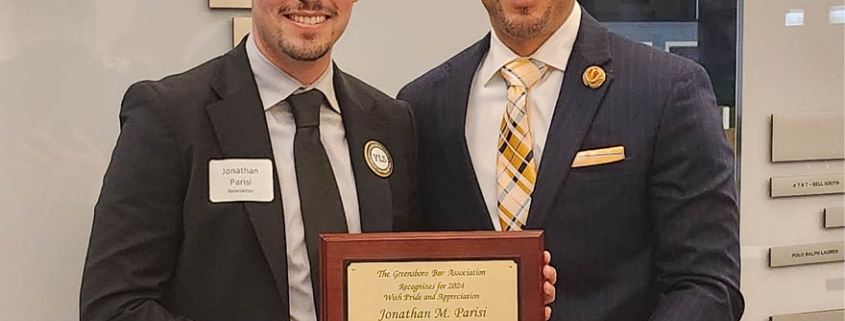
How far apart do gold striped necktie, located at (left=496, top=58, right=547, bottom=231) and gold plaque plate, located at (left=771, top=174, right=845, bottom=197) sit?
1358 millimetres

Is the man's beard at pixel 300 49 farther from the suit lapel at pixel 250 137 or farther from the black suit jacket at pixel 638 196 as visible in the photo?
the black suit jacket at pixel 638 196

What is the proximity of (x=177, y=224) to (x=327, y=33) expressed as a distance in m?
0.41

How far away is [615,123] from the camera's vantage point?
170cm

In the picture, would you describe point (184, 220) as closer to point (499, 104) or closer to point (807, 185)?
point (499, 104)

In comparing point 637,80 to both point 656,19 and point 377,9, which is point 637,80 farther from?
point 656,19

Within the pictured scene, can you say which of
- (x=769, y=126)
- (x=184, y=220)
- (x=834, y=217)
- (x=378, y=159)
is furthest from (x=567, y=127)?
(x=834, y=217)

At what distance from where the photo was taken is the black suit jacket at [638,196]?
1672 mm

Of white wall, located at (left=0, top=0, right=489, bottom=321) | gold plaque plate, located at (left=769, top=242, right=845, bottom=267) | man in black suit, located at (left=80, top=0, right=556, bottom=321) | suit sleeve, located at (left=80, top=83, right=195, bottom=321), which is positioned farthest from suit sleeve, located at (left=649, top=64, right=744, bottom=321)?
gold plaque plate, located at (left=769, top=242, right=845, bottom=267)

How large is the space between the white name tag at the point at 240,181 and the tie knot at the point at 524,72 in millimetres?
482

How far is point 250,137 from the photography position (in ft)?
5.27

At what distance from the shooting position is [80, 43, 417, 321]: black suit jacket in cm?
154

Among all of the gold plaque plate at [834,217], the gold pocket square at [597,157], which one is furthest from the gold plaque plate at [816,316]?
the gold pocket square at [597,157]

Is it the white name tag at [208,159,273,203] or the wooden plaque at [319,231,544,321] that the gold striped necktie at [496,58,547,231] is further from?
the white name tag at [208,159,273,203]

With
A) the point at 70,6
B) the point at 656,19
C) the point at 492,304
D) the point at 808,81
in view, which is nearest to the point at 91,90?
the point at 70,6
